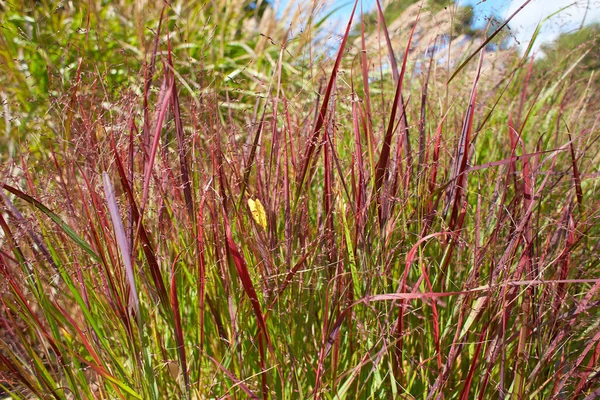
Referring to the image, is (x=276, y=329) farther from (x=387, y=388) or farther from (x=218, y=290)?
(x=387, y=388)

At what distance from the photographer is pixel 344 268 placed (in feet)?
3.66

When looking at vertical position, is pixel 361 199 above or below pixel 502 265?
above

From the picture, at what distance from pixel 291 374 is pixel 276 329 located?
0.35 ft

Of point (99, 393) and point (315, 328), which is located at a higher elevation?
point (315, 328)

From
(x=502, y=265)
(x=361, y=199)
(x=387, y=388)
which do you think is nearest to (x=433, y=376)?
(x=387, y=388)

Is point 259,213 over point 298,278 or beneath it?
over

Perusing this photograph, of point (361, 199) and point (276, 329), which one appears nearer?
A: point (361, 199)

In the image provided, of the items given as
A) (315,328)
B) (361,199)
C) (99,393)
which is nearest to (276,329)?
(315,328)

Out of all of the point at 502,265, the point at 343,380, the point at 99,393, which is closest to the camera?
the point at 502,265

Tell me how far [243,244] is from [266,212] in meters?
0.12

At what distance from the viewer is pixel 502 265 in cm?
102

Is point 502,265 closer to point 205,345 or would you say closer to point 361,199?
point 361,199

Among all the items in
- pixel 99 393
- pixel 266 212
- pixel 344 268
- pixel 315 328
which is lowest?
pixel 99 393

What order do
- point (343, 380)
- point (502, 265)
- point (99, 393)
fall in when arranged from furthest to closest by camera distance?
1. point (99, 393)
2. point (343, 380)
3. point (502, 265)
